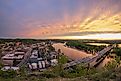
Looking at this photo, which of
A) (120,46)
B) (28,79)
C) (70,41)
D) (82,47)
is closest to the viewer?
(28,79)

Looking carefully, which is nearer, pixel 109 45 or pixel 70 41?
pixel 109 45

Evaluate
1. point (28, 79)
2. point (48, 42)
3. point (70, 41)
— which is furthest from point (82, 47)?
point (28, 79)

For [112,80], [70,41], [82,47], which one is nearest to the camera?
[112,80]

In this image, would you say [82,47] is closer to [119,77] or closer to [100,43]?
[100,43]

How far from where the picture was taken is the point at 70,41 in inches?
→ 5655

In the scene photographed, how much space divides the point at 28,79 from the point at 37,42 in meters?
139

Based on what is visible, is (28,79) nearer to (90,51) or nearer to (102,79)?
(102,79)

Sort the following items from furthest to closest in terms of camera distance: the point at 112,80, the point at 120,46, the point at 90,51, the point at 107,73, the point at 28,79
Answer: the point at 90,51, the point at 120,46, the point at 28,79, the point at 107,73, the point at 112,80

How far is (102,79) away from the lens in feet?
33.1

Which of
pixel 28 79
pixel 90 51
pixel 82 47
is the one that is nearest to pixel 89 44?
pixel 82 47

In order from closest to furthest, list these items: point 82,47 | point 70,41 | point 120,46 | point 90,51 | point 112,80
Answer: point 112,80 < point 120,46 < point 90,51 < point 82,47 < point 70,41

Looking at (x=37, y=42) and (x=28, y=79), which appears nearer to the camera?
(x=28, y=79)

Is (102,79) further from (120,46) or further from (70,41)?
(70,41)

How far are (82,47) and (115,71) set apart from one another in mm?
111464
